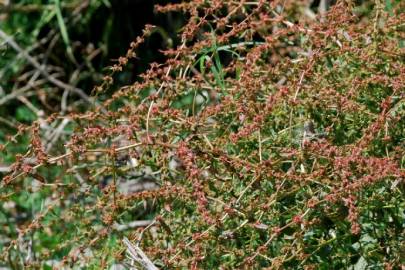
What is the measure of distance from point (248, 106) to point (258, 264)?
1.19 feet

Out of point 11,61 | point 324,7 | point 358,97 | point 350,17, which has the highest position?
point 350,17

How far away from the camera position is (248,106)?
2.00 metres

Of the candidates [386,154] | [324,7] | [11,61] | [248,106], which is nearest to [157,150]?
[248,106]

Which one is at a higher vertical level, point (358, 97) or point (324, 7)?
point (358, 97)

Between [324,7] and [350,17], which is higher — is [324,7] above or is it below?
below

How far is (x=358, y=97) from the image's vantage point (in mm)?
2104

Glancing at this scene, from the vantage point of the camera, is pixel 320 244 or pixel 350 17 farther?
pixel 350 17

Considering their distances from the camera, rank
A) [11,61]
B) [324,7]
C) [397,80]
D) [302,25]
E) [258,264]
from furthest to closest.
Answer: [11,61] → [324,7] → [302,25] → [397,80] → [258,264]

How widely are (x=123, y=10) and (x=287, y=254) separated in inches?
112

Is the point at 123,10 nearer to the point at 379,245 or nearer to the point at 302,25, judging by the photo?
the point at 302,25

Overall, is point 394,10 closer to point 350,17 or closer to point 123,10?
point 350,17

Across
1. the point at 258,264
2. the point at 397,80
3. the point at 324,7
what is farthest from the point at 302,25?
the point at 324,7

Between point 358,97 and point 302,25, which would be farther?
point 302,25

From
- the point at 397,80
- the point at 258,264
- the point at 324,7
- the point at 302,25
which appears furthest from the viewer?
the point at 324,7
